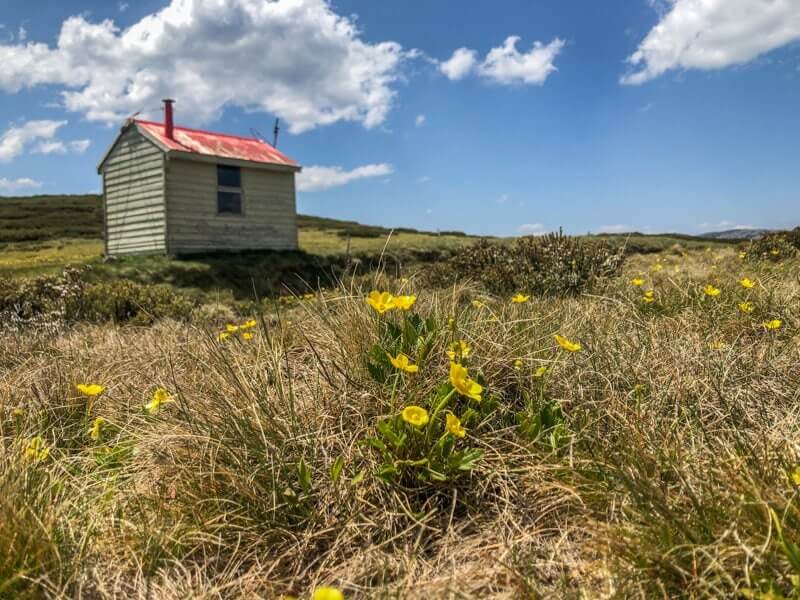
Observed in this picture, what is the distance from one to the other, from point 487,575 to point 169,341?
3.27m

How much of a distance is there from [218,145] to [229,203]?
2.04 m

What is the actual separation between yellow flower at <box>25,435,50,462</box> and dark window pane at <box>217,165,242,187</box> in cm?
1547

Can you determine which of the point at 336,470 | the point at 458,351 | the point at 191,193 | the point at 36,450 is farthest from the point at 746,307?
the point at 191,193

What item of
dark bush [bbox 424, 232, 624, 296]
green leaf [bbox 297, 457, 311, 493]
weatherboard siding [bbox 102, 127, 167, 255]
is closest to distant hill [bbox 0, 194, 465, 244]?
weatherboard siding [bbox 102, 127, 167, 255]

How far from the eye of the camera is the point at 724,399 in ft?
7.79

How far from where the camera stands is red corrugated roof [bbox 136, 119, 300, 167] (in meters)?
16.0

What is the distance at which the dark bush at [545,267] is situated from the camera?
21.2ft

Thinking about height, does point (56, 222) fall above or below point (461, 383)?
above

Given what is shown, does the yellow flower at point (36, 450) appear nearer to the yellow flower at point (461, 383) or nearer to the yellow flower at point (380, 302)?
the yellow flower at point (380, 302)

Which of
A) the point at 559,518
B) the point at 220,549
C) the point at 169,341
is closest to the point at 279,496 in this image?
the point at 220,549

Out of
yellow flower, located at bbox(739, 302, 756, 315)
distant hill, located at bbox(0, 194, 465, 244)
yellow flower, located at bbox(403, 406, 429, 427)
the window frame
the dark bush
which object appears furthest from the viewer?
distant hill, located at bbox(0, 194, 465, 244)

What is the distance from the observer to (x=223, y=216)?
1670cm

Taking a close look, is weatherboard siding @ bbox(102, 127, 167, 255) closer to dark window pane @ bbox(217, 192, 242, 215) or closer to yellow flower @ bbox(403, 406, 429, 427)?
dark window pane @ bbox(217, 192, 242, 215)

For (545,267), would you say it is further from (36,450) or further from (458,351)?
(36,450)
